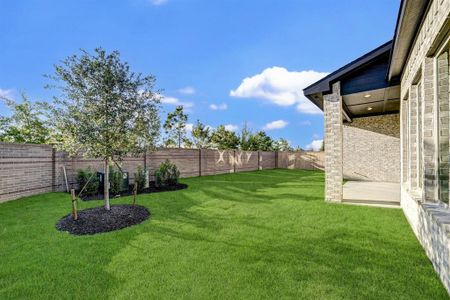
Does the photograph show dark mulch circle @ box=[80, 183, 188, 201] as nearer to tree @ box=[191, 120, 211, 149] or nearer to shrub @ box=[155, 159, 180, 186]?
shrub @ box=[155, 159, 180, 186]

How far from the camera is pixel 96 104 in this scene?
483 cm

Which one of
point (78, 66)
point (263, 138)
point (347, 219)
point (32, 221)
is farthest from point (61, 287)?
point (263, 138)

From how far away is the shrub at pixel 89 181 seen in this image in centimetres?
772

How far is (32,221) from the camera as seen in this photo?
470 cm

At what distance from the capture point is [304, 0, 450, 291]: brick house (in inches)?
108

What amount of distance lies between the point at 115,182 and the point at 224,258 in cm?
627

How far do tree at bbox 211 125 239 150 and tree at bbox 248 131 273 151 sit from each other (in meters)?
1.62

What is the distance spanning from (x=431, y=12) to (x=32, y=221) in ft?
24.7

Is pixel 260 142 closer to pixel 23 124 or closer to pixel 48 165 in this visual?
pixel 23 124

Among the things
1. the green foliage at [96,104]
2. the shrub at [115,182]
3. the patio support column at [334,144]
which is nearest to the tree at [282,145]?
the patio support column at [334,144]

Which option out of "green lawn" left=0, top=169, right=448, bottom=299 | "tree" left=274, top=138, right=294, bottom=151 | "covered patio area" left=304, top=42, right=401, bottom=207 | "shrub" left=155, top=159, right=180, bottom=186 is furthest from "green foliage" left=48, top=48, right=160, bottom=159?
"tree" left=274, top=138, right=294, bottom=151

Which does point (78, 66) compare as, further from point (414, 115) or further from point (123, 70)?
point (414, 115)

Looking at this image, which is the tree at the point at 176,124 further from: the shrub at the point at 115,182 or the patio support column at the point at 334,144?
the patio support column at the point at 334,144

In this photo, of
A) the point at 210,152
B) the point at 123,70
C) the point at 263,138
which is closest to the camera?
the point at 123,70
